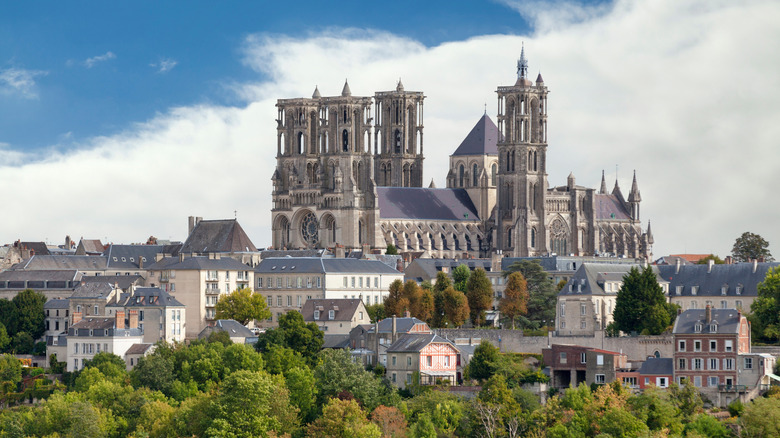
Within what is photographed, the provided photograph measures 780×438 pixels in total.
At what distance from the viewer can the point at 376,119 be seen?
15225 centimetres

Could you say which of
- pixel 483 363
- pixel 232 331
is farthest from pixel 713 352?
pixel 232 331

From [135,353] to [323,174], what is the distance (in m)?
47.1

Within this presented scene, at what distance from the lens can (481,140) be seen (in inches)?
6260

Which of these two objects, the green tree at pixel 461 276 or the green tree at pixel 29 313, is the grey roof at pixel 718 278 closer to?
the green tree at pixel 461 276

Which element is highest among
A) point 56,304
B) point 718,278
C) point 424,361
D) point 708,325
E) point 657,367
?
point 718,278

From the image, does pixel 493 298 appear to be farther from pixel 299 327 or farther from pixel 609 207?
pixel 609 207

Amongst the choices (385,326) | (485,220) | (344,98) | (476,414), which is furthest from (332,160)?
(476,414)

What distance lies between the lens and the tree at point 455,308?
104 meters

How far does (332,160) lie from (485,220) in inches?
592

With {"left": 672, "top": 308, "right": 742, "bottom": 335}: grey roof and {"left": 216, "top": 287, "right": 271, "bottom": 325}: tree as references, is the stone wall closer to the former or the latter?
{"left": 672, "top": 308, "right": 742, "bottom": 335}: grey roof

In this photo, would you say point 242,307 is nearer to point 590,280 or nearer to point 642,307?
point 590,280

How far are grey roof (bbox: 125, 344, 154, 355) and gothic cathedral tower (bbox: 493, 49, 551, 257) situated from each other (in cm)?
4861

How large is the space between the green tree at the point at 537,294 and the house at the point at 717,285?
7263mm

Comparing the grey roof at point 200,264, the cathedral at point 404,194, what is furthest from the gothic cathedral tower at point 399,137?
the grey roof at point 200,264
